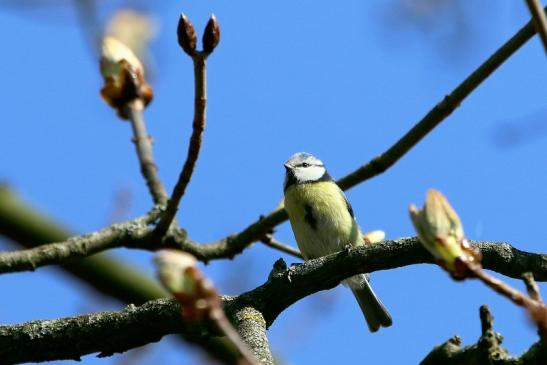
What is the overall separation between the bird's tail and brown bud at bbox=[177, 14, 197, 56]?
141 inches

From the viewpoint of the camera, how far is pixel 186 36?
259 cm

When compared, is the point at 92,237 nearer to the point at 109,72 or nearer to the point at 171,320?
the point at 109,72

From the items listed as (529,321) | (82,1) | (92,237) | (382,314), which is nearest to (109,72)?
(92,237)

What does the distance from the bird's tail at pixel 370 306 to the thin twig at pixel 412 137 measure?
2.09 meters

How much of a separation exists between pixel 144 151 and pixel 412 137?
130cm

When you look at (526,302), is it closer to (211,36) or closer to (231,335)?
(231,335)

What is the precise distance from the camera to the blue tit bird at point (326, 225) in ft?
18.5

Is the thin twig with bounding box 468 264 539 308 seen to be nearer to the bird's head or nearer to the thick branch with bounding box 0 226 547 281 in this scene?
the thick branch with bounding box 0 226 547 281

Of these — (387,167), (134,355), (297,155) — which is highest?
(297,155)

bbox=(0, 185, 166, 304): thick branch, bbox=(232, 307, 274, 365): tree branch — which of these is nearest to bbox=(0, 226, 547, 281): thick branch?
bbox=(232, 307, 274, 365): tree branch

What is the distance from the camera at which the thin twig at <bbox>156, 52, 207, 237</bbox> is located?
264 centimetres

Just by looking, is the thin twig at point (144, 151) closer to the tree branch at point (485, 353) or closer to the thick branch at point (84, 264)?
the thick branch at point (84, 264)

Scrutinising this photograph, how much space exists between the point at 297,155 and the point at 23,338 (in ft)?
13.8

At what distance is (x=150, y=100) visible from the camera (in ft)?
12.1
